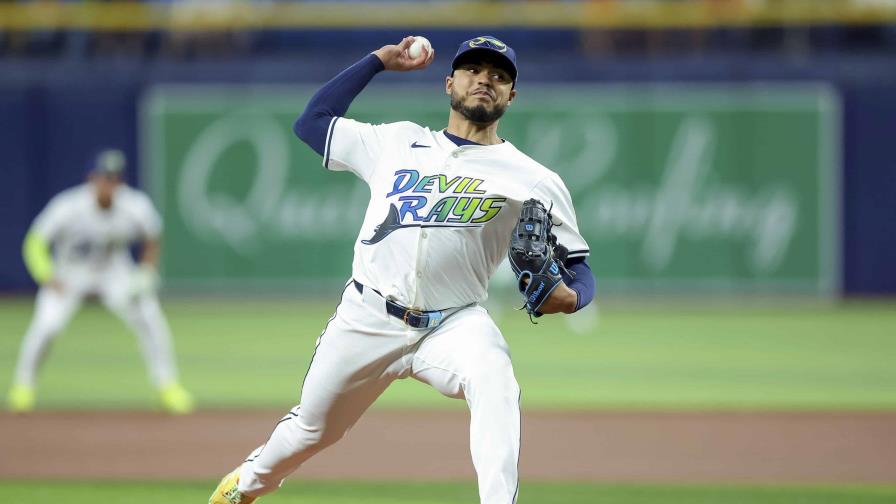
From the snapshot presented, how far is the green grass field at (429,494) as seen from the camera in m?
6.79

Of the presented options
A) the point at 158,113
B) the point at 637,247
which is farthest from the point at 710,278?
the point at 158,113

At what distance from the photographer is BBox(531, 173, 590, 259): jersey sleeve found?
202 inches

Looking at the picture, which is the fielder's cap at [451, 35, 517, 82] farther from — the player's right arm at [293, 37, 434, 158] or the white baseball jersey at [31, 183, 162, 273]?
the white baseball jersey at [31, 183, 162, 273]

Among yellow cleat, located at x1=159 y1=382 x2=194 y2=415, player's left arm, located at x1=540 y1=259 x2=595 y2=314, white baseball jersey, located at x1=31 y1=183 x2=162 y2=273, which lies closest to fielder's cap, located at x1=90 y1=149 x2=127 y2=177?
white baseball jersey, located at x1=31 y1=183 x2=162 y2=273

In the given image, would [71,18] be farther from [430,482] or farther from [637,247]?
[430,482]

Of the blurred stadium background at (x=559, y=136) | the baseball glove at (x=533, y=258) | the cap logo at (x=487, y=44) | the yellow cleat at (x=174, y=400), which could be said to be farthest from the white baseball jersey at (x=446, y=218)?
the blurred stadium background at (x=559, y=136)

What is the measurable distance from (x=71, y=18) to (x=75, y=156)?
2397mm

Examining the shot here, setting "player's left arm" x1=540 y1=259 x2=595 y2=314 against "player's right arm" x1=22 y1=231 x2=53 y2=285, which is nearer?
"player's left arm" x1=540 y1=259 x2=595 y2=314

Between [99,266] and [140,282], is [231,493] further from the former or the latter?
[99,266]

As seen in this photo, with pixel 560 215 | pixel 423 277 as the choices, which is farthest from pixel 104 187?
pixel 560 215

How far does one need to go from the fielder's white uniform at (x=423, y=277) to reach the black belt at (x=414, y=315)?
15 mm

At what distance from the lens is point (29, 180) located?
19750 millimetres

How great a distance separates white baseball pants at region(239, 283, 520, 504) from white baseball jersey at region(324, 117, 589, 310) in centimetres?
10

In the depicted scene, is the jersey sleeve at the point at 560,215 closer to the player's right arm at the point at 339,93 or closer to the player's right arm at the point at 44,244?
the player's right arm at the point at 339,93
